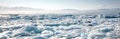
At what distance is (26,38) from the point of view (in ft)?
417

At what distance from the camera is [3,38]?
113 meters

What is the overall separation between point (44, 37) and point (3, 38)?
73.9 feet

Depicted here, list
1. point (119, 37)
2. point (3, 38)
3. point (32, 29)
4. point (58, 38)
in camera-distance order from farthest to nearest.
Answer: point (32, 29) < point (58, 38) < point (119, 37) < point (3, 38)

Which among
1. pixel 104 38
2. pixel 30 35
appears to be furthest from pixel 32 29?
pixel 104 38

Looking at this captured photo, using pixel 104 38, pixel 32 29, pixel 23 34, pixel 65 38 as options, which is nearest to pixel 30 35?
→ pixel 23 34

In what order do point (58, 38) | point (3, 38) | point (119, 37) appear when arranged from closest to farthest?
point (3, 38) → point (119, 37) → point (58, 38)

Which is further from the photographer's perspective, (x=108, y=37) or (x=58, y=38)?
(x=58, y=38)

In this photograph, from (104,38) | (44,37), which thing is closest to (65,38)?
(44,37)

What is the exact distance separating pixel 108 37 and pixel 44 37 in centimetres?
3626

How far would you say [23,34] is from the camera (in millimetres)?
136500

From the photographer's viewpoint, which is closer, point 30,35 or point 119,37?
point 119,37

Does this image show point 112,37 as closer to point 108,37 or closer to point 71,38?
point 108,37

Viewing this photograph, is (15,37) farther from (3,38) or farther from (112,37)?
(112,37)

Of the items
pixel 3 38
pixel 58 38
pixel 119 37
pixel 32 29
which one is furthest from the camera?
pixel 32 29
